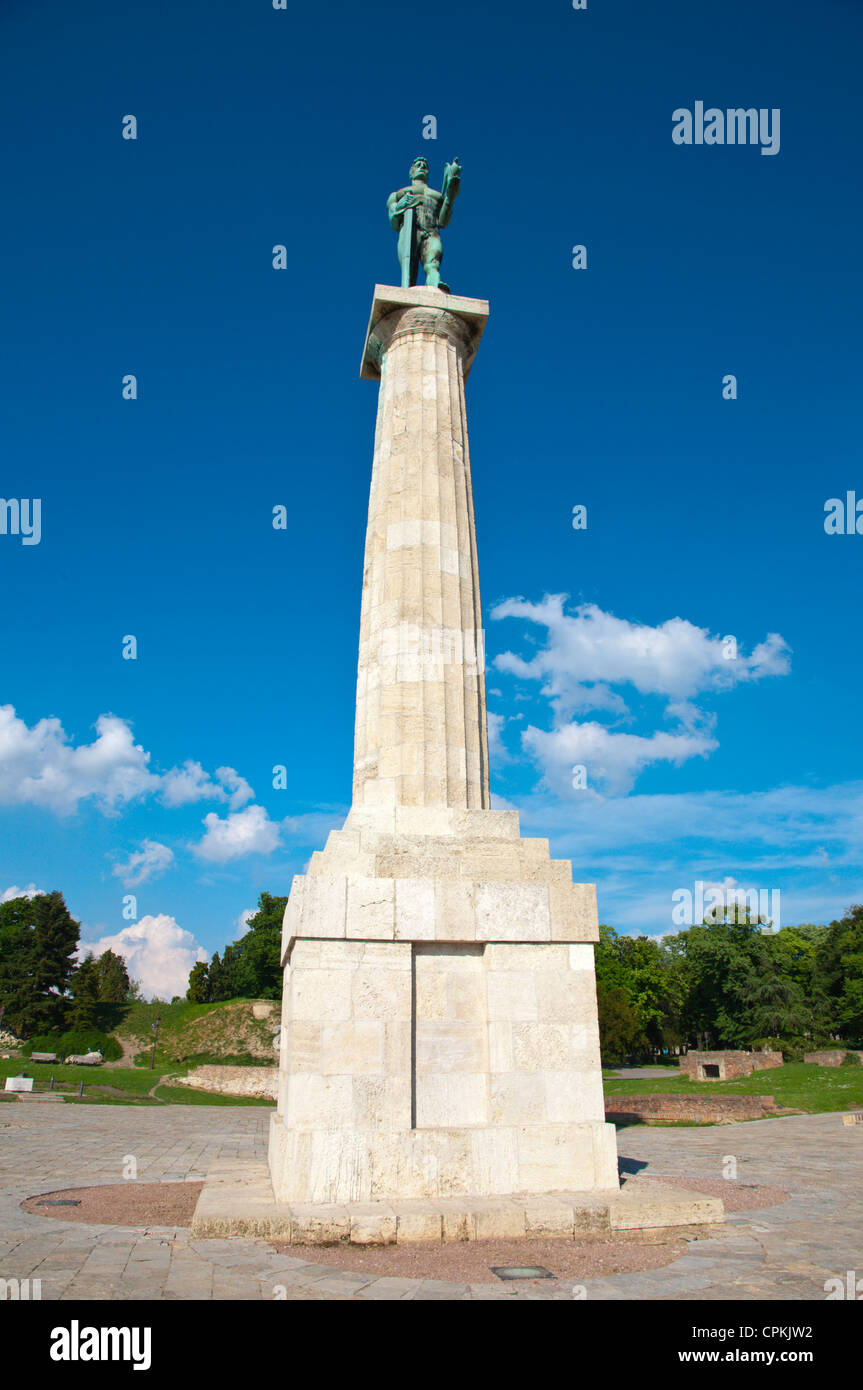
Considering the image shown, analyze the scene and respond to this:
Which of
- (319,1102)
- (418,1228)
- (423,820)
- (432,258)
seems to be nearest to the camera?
(418,1228)

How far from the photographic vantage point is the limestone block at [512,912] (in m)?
11.1

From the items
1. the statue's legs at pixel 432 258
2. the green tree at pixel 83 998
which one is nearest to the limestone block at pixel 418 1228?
the statue's legs at pixel 432 258

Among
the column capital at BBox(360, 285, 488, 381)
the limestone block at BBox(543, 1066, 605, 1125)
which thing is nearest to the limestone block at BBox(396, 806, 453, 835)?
the limestone block at BBox(543, 1066, 605, 1125)

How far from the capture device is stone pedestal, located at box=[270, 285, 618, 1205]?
9.91 metres

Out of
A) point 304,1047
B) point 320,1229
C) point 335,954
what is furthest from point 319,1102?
point 335,954

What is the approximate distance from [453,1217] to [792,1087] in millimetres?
29464

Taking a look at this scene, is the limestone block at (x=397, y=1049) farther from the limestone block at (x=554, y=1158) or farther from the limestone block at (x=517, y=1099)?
the limestone block at (x=554, y=1158)

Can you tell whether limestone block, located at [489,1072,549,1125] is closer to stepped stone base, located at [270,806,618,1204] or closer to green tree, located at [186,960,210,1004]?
stepped stone base, located at [270,806,618,1204]

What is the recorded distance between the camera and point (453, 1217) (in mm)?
8719

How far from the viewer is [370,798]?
12273 mm

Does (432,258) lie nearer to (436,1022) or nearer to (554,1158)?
(436,1022)

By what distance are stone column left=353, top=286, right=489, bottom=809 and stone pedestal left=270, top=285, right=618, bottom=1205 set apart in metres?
0.04

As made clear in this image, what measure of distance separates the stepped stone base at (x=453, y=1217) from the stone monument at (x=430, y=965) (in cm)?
41
